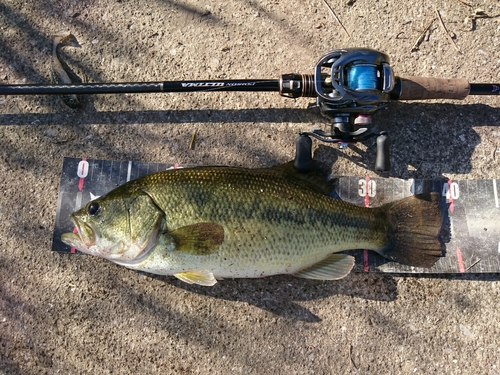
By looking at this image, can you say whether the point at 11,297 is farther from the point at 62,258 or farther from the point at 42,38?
the point at 42,38

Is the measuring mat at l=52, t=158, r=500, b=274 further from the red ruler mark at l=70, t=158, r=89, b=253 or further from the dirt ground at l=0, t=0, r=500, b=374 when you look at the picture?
the dirt ground at l=0, t=0, r=500, b=374

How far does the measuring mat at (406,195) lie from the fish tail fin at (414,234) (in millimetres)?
131

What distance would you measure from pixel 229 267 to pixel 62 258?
132 centimetres

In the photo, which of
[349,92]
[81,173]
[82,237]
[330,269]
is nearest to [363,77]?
[349,92]

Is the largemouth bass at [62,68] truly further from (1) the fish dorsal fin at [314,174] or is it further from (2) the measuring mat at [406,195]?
(1) the fish dorsal fin at [314,174]

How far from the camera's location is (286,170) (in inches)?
96.0

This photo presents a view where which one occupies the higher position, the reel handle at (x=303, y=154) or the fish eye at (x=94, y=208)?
the reel handle at (x=303, y=154)

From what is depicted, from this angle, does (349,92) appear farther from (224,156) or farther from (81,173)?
(81,173)

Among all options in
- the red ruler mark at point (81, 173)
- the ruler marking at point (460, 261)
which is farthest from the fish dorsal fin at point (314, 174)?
the red ruler mark at point (81, 173)

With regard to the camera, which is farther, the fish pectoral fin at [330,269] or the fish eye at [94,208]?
the fish pectoral fin at [330,269]

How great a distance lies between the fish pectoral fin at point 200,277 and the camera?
88.4 inches

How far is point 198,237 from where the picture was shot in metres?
2.17

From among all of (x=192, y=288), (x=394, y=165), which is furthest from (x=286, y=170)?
(x=192, y=288)

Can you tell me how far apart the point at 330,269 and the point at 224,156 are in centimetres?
112
